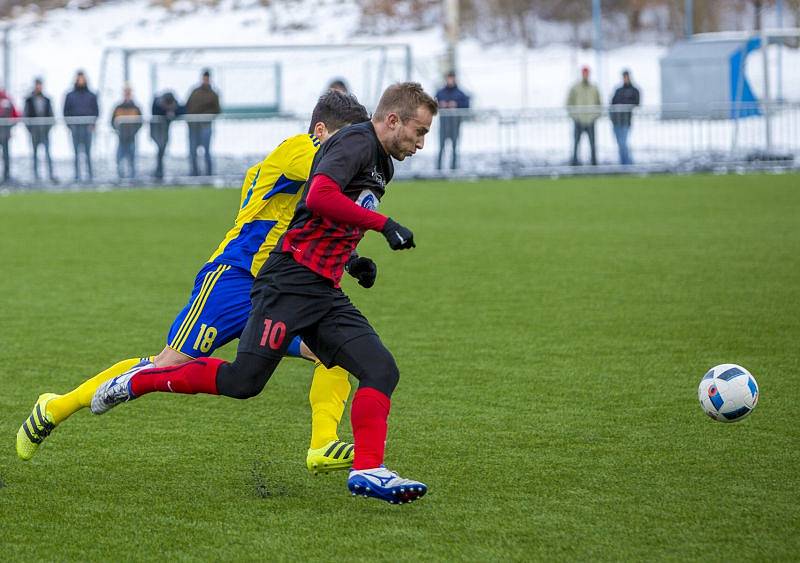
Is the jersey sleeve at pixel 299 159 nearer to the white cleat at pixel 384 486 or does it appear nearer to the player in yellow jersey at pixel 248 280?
the player in yellow jersey at pixel 248 280

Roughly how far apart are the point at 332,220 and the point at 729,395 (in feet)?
6.50

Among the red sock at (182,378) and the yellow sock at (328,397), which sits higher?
the red sock at (182,378)

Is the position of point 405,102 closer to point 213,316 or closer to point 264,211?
point 264,211

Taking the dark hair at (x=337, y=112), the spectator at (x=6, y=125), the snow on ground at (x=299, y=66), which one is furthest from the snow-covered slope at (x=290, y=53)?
the dark hair at (x=337, y=112)

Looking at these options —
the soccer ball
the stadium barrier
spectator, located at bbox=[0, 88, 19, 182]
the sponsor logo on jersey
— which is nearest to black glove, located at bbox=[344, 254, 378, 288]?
the sponsor logo on jersey

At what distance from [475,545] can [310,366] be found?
11.3ft

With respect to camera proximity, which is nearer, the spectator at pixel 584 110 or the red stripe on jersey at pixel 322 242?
the red stripe on jersey at pixel 322 242

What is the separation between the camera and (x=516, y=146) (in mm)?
23297

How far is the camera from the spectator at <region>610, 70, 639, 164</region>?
862 inches

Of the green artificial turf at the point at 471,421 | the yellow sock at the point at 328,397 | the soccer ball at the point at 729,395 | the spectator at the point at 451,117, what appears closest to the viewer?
the green artificial turf at the point at 471,421

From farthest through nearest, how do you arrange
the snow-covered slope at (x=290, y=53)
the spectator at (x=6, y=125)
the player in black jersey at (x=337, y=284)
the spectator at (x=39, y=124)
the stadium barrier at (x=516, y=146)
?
1. the snow-covered slope at (x=290, y=53)
2. the stadium barrier at (x=516, y=146)
3. the spectator at (x=39, y=124)
4. the spectator at (x=6, y=125)
5. the player in black jersey at (x=337, y=284)

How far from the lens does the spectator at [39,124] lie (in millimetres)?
21344

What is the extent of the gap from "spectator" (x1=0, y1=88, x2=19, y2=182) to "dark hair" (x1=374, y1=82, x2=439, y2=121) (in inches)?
692

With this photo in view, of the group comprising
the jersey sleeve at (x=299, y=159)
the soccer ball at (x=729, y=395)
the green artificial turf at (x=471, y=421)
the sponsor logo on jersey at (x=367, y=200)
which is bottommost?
the green artificial turf at (x=471, y=421)
